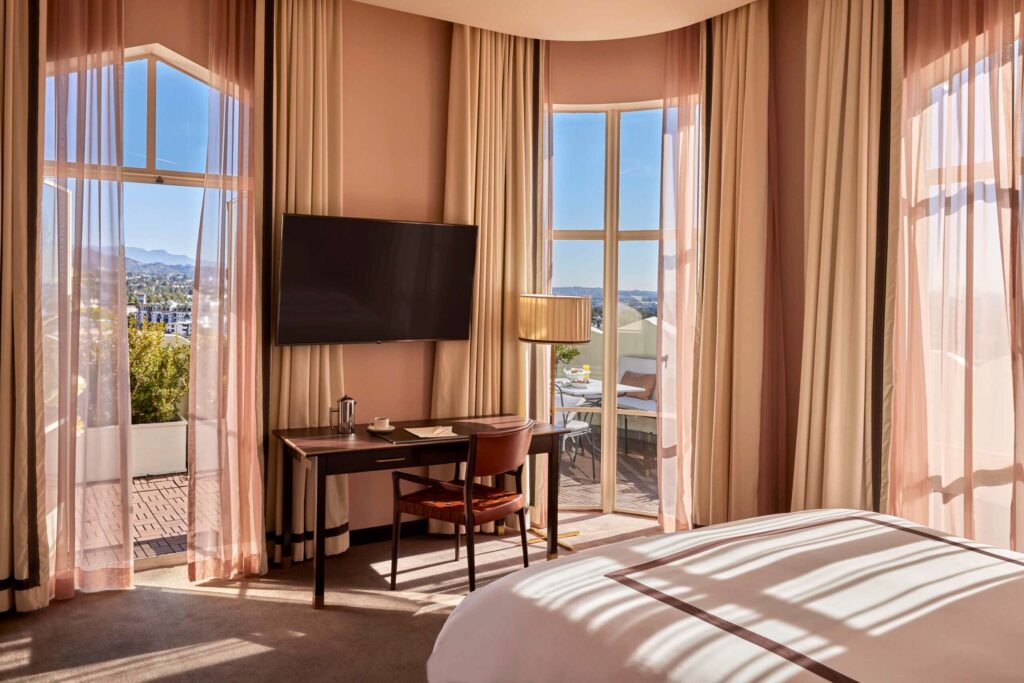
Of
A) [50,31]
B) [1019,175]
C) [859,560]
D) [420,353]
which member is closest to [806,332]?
[1019,175]

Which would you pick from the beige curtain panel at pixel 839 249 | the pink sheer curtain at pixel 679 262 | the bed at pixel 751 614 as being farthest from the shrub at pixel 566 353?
the bed at pixel 751 614

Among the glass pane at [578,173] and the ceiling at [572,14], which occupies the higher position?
the ceiling at [572,14]

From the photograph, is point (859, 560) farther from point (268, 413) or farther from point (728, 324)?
point (268, 413)

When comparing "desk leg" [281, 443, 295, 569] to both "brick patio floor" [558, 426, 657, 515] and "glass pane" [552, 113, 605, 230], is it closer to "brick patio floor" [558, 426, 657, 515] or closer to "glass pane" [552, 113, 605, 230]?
"brick patio floor" [558, 426, 657, 515]

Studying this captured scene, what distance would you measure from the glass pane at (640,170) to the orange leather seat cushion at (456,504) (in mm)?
2171

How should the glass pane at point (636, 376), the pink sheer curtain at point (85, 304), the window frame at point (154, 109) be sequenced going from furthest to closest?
the glass pane at point (636, 376)
the window frame at point (154, 109)
the pink sheer curtain at point (85, 304)

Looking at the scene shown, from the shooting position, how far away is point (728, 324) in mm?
4359

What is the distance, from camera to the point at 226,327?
388cm

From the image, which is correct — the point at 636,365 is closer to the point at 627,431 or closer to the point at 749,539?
the point at 627,431

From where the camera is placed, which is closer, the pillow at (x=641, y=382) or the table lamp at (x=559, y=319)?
the table lamp at (x=559, y=319)

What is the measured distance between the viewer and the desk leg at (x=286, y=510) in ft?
13.2

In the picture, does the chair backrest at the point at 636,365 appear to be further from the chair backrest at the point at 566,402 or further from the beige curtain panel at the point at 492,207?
the beige curtain panel at the point at 492,207

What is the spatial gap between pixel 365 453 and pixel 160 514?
151 centimetres

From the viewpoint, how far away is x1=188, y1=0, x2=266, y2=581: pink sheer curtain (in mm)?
3836
